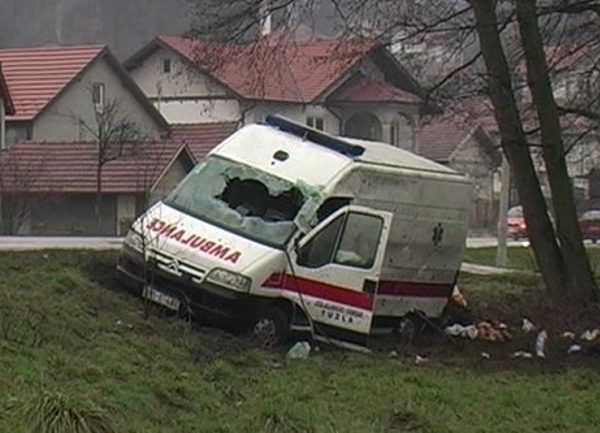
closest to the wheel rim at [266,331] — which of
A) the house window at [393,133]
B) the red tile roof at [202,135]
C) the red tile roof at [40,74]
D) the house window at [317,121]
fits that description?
the red tile roof at [202,135]

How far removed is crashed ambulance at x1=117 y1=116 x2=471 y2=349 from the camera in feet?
51.1

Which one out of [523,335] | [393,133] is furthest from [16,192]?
[523,335]

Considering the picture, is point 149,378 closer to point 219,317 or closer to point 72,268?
point 219,317

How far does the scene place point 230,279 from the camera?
1534cm

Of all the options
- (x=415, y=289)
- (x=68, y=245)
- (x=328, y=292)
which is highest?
(x=328, y=292)

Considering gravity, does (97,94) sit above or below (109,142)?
above

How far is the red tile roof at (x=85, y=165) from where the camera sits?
4641 cm

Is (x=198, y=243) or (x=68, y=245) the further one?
(x=68, y=245)

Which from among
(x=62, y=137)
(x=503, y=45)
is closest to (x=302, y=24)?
(x=503, y=45)

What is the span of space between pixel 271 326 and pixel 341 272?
115 cm

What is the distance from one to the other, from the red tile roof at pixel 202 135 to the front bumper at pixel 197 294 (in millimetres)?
34851

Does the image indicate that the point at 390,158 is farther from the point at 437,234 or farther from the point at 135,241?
the point at 135,241

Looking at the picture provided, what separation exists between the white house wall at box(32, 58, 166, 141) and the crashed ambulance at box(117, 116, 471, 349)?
129ft

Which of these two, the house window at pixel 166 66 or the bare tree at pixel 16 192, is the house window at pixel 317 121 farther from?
the bare tree at pixel 16 192
